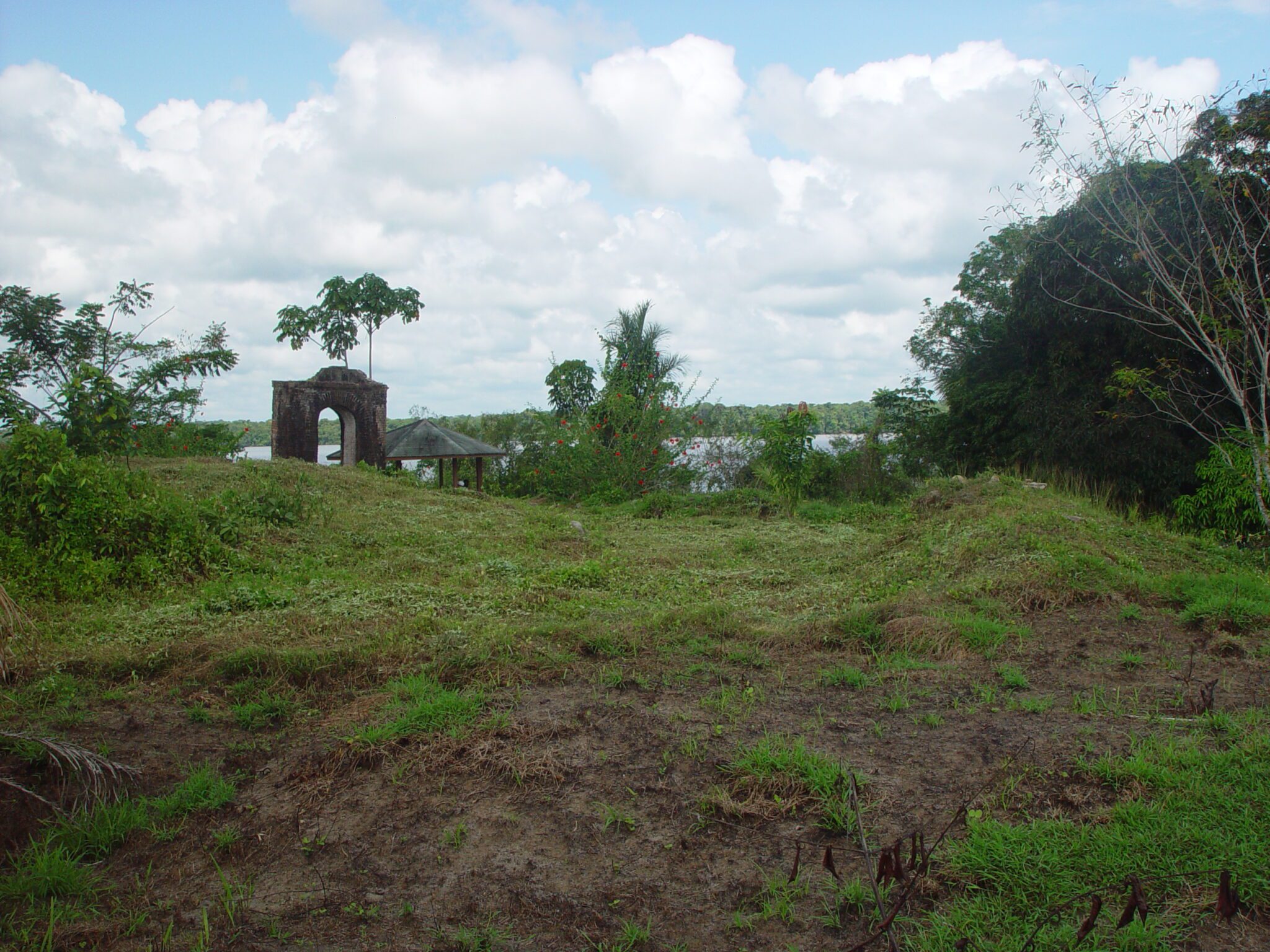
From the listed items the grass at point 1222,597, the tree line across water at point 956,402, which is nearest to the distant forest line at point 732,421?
the tree line across water at point 956,402

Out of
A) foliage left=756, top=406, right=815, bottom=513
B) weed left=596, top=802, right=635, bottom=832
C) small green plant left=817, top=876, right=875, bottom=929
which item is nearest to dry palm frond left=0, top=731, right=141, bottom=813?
weed left=596, top=802, right=635, bottom=832

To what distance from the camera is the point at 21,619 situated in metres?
4.29

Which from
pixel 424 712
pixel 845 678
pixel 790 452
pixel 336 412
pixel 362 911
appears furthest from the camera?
pixel 336 412

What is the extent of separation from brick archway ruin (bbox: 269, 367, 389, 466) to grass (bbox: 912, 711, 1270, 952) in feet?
43.2

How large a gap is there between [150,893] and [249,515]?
574cm

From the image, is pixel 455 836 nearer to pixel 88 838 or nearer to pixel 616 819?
pixel 616 819

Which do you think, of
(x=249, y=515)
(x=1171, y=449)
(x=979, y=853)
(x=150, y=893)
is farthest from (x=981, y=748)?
(x=1171, y=449)

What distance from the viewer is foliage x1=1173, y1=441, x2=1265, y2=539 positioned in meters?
8.91

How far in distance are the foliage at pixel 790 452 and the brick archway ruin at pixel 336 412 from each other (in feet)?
23.1

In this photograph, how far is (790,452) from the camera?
12.5 meters

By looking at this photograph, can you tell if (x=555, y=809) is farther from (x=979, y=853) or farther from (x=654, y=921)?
(x=979, y=853)

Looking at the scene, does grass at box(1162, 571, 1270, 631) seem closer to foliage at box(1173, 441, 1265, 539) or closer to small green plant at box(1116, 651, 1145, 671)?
small green plant at box(1116, 651, 1145, 671)

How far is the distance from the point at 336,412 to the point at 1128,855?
14.6 metres

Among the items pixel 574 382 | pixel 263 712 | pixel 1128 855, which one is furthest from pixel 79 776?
pixel 574 382
